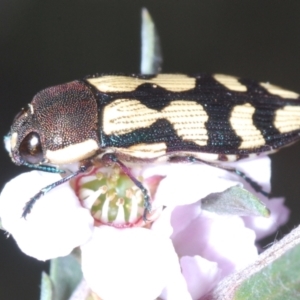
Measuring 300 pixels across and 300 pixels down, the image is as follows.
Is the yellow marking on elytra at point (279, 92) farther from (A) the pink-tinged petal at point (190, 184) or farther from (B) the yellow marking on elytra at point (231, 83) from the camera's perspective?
(A) the pink-tinged petal at point (190, 184)

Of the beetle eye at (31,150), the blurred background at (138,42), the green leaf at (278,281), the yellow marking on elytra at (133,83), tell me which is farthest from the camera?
the blurred background at (138,42)

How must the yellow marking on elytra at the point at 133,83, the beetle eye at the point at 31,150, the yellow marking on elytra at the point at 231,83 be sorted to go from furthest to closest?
the yellow marking on elytra at the point at 231,83 → the yellow marking on elytra at the point at 133,83 → the beetle eye at the point at 31,150

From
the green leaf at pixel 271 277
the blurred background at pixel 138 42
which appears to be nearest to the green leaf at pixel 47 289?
the green leaf at pixel 271 277

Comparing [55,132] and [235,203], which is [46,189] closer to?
[55,132]

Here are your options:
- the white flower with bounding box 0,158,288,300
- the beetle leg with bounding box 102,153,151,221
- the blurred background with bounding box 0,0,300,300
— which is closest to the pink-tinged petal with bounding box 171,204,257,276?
the white flower with bounding box 0,158,288,300

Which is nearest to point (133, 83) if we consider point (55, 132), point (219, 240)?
point (55, 132)

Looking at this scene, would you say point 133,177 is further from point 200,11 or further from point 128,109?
point 200,11

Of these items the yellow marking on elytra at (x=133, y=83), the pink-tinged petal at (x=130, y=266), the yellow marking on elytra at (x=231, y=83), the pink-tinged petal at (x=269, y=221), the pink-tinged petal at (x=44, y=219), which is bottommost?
the pink-tinged petal at (x=269, y=221)
